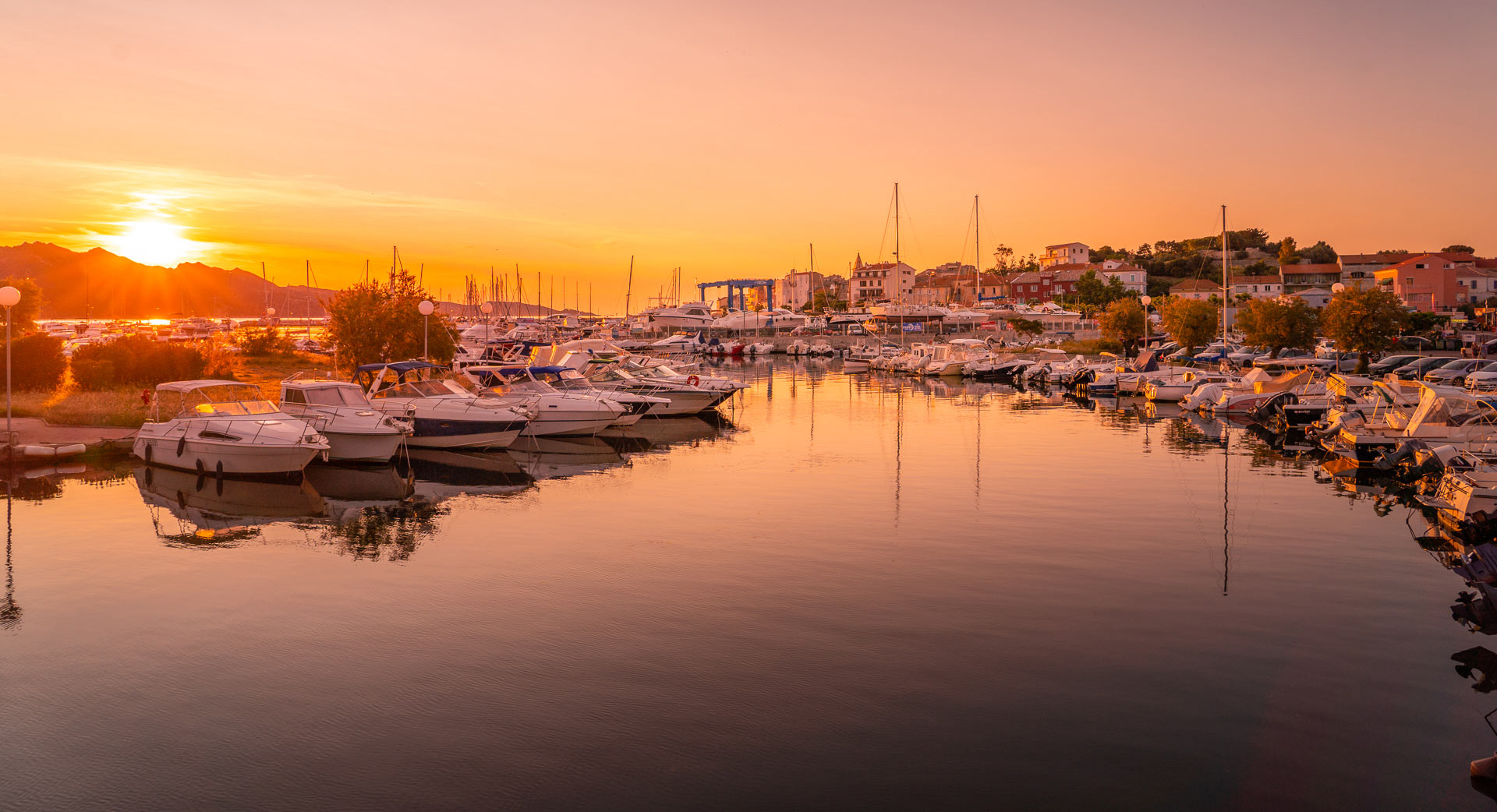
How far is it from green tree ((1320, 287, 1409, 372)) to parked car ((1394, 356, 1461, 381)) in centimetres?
202

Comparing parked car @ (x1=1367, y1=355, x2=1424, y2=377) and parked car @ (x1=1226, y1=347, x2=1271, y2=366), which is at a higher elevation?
parked car @ (x1=1226, y1=347, x2=1271, y2=366)

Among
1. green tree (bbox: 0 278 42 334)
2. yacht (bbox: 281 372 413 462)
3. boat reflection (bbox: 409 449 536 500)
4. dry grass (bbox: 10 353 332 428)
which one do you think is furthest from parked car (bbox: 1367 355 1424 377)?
green tree (bbox: 0 278 42 334)

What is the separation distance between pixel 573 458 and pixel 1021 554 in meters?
15.8

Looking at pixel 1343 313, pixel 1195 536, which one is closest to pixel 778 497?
pixel 1195 536

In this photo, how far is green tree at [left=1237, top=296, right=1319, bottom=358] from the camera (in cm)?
5922

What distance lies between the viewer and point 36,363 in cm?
3712

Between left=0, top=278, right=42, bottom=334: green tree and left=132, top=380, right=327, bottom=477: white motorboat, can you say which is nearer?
left=132, top=380, right=327, bottom=477: white motorboat

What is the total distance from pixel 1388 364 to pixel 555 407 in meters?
45.2

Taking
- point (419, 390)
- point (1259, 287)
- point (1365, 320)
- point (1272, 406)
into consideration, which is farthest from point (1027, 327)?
point (419, 390)

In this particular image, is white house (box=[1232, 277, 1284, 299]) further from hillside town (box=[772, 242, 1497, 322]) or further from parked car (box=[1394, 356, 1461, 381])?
parked car (box=[1394, 356, 1461, 381])

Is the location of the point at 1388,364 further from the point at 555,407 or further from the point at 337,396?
the point at 337,396

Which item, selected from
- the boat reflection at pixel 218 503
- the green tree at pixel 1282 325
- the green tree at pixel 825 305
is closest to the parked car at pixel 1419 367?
the green tree at pixel 1282 325

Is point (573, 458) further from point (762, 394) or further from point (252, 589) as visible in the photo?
point (762, 394)

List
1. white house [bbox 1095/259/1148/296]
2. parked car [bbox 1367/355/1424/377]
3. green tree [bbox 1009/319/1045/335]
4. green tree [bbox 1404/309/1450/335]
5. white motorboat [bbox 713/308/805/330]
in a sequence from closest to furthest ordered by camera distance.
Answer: parked car [bbox 1367/355/1424/377], green tree [bbox 1404/309/1450/335], green tree [bbox 1009/319/1045/335], white motorboat [bbox 713/308/805/330], white house [bbox 1095/259/1148/296]
